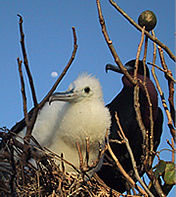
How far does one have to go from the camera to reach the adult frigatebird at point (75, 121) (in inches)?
58.2

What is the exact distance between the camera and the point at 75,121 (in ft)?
4.87

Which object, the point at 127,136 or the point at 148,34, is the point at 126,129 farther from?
the point at 148,34

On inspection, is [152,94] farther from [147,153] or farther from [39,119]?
[147,153]

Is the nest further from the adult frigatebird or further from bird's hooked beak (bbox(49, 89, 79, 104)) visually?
bird's hooked beak (bbox(49, 89, 79, 104))

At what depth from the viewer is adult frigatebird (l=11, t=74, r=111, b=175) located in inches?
58.2

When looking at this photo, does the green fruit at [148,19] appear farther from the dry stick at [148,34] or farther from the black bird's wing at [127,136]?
the black bird's wing at [127,136]

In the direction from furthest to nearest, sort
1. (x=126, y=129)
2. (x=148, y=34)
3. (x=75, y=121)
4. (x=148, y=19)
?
(x=126, y=129)
(x=75, y=121)
(x=148, y=19)
(x=148, y=34)

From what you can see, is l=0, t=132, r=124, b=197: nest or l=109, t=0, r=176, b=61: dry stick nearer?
l=109, t=0, r=176, b=61: dry stick

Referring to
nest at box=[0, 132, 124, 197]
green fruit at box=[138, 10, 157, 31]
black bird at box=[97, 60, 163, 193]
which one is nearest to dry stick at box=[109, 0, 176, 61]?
green fruit at box=[138, 10, 157, 31]

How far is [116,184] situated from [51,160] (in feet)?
3.63

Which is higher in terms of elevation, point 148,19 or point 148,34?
point 148,19

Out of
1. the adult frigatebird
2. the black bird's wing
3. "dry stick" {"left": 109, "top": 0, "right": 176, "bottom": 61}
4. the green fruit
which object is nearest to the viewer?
"dry stick" {"left": 109, "top": 0, "right": 176, "bottom": 61}

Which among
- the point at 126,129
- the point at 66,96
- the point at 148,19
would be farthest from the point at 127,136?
the point at 148,19

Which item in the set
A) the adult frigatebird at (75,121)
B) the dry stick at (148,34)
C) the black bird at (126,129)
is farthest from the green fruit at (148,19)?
the black bird at (126,129)
